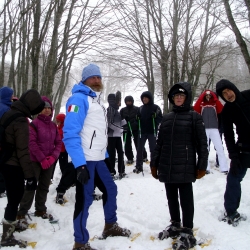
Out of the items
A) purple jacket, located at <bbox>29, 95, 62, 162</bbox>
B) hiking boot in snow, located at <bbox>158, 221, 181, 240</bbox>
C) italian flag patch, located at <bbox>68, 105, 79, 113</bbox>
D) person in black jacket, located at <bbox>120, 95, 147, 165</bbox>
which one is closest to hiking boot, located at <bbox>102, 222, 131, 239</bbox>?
hiking boot in snow, located at <bbox>158, 221, 181, 240</bbox>

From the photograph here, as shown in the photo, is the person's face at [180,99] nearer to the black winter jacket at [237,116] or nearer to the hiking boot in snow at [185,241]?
the black winter jacket at [237,116]

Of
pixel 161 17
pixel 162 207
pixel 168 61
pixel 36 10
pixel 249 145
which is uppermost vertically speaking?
pixel 161 17

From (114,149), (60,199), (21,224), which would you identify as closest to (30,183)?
(21,224)

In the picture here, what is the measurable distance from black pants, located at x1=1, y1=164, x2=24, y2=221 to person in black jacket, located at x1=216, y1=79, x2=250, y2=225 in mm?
2874

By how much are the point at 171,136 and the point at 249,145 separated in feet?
3.99

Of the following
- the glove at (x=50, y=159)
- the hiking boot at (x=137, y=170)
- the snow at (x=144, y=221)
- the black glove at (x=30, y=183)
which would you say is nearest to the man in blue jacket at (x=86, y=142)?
the snow at (x=144, y=221)

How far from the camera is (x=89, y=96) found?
3.05 m

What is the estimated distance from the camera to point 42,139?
4066 millimetres

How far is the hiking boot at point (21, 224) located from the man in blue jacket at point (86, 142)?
103cm

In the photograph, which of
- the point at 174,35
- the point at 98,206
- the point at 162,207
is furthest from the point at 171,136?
the point at 174,35

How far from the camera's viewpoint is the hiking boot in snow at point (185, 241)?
9.70 ft

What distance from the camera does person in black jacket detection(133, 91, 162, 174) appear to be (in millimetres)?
6614

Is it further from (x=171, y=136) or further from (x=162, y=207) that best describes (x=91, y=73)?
(x=162, y=207)

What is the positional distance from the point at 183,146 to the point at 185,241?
1119 millimetres
